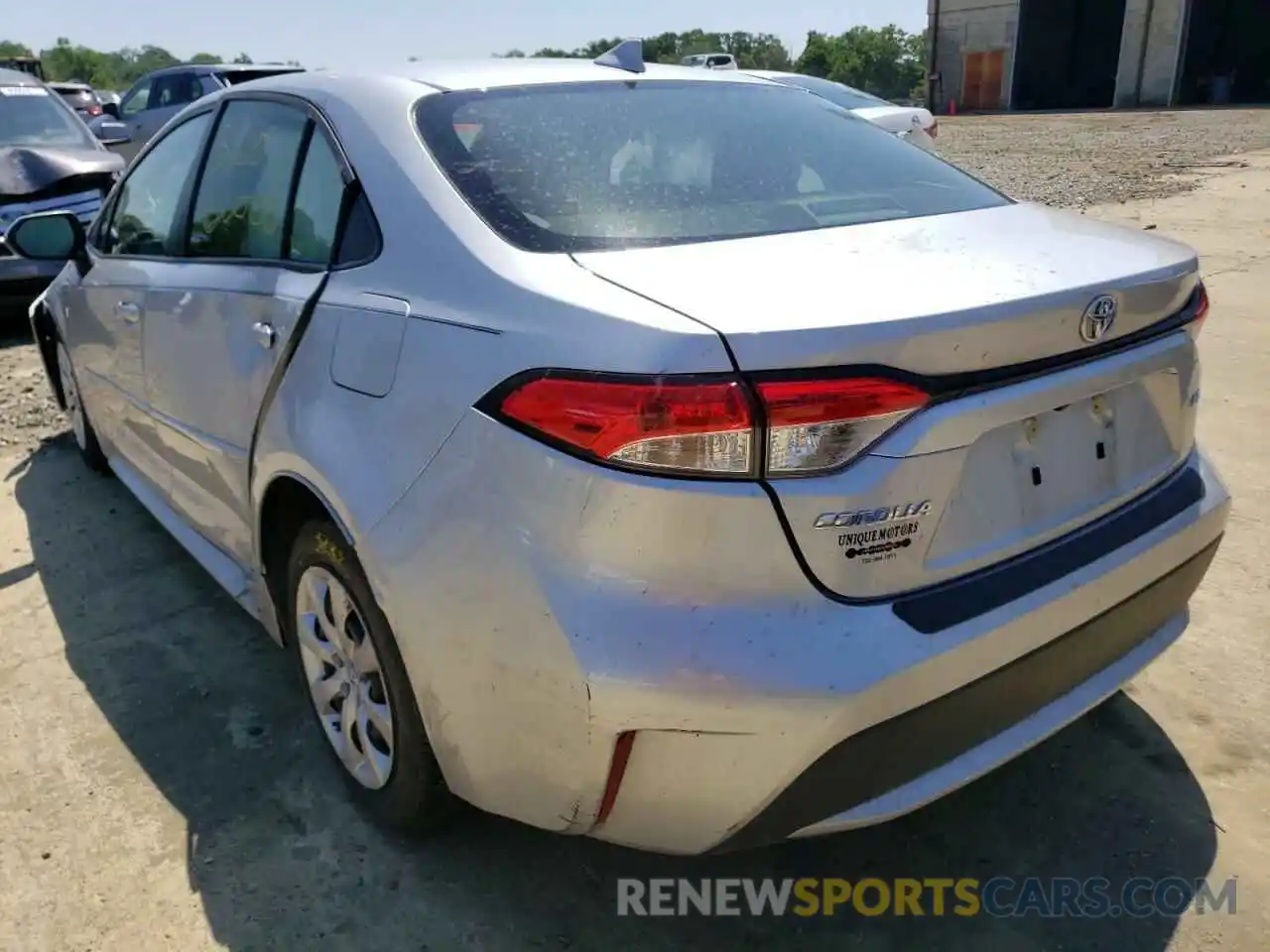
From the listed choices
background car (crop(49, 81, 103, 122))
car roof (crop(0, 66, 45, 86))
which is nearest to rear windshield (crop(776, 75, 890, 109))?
car roof (crop(0, 66, 45, 86))

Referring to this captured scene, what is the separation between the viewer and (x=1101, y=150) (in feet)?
65.8

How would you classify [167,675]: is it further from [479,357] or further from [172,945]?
[479,357]

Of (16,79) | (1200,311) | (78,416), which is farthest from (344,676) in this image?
(16,79)

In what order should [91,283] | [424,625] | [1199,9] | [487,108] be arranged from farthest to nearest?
[1199,9]
[91,283]
[487,108]
[424,625]

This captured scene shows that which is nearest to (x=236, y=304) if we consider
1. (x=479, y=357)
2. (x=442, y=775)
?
(x=479, y=357)

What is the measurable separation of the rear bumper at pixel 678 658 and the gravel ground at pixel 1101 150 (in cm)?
678

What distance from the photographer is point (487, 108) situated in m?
2.34

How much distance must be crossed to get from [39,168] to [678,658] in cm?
744

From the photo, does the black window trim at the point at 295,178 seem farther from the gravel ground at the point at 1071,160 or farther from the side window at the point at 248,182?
the gravel ground at the point at 1071,160

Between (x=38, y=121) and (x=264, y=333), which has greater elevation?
(x=38, y=121)

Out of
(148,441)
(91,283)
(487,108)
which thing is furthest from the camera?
(91,283)

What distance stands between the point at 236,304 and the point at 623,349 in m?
1.44

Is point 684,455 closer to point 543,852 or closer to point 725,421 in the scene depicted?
point 725,421

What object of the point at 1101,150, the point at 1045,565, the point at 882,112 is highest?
the point at 882,112
